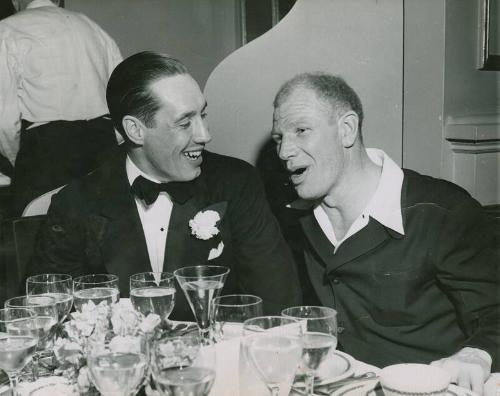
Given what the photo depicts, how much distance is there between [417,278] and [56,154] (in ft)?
6.97

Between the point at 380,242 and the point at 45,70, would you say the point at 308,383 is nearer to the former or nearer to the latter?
the point at 380,242

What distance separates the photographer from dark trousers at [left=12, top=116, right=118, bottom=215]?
311 centimetres

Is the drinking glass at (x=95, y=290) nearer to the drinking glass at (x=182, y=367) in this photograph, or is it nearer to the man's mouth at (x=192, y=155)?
the drinking glass at (x=182, y=367)

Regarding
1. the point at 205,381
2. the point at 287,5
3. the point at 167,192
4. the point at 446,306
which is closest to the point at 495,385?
the point at 446,306

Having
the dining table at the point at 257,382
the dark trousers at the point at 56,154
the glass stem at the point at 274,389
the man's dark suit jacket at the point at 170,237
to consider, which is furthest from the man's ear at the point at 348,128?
the dark trousers at the point at 56,154

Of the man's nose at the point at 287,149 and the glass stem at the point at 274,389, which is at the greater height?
the man's nose at the point at 287,149

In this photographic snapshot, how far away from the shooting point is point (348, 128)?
6.32 feet

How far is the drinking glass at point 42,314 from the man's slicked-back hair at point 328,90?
3.20ft

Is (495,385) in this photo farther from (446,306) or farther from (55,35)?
(55,35)

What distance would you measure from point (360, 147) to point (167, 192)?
75cm

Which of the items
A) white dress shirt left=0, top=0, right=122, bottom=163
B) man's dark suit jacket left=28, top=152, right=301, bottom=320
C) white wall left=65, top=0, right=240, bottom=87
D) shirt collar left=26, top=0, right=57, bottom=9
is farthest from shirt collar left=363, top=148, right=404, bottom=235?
white wall left=65, top=0, right=240, bottom=87

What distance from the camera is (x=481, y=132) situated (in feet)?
8.21

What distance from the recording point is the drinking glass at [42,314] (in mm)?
1217

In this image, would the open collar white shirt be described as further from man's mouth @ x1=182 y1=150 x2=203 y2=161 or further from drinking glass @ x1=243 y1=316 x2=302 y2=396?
drinking glass @ x1=243 y1=316 x2=302 y2=396
